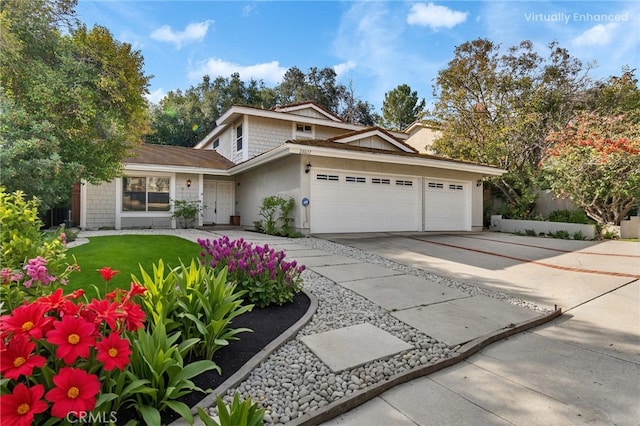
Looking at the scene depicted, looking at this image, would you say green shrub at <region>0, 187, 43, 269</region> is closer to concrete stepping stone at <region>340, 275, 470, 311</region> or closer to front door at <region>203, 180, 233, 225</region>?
concrete stepping stone at <region>340, 275, 470, 311</region>

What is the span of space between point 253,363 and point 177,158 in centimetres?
1385

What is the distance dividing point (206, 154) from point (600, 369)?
686 inches

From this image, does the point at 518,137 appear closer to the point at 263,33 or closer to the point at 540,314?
the point at 263,33

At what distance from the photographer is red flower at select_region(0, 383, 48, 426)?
130 cm

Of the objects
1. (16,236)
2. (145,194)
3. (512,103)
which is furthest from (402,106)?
(16,236)

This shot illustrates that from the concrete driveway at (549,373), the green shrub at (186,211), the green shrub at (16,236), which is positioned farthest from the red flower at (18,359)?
the green shrub at (186,211)

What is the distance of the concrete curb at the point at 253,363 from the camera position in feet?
7.06

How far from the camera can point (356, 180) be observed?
36.8ft

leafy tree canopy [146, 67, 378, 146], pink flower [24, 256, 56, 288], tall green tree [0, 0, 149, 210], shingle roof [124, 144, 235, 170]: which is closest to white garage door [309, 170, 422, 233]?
tall green tree [0, 0, 149, 210]

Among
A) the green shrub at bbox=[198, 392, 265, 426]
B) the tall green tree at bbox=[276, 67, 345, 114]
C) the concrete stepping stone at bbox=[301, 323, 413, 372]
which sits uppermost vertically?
the tall green tree at bbox=[276, 67, 345, 114]

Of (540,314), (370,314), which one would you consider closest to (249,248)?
(370,314)

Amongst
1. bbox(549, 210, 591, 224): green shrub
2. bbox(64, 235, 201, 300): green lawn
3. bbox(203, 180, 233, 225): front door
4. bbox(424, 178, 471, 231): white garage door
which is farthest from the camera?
bbox(203, 180, 233, 225): front door

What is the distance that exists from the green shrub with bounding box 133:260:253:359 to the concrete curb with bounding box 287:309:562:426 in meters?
0.93

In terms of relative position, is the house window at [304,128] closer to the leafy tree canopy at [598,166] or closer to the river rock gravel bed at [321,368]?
the leafy tree canopy at [598,166]
